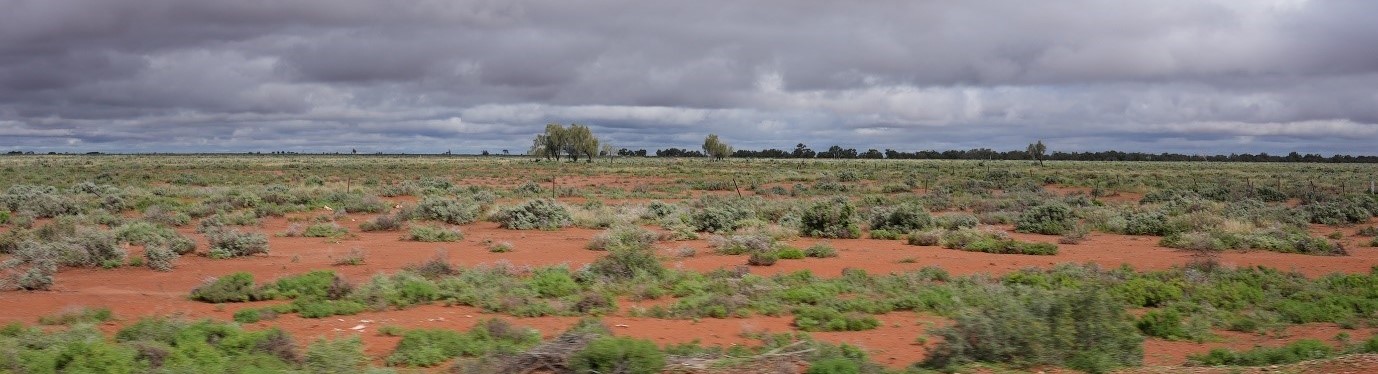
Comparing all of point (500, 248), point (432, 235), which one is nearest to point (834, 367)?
point (500, 248)

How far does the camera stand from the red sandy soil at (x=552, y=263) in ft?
33.4

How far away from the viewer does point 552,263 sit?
16.8 m

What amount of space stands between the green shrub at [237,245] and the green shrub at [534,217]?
7608 millimetres

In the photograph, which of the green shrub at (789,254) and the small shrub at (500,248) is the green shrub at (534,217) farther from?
the green shrub at (789,254)

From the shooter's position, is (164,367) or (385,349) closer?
(164,367)

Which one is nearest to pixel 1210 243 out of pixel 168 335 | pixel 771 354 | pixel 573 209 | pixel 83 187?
pixel 771 354

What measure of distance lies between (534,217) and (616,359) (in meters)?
17.7

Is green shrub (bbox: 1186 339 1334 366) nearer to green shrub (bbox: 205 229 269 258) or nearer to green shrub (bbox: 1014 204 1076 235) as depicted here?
green shrub (bbox: 1014 204 1076 235)

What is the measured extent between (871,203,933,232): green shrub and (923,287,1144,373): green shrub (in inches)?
558

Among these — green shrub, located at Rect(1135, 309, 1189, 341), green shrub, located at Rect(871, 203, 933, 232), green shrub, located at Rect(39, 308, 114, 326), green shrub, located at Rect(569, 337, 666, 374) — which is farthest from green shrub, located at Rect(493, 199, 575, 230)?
green shrub, located at Rect(569, 337, 666, 374)

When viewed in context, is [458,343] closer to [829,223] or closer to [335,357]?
[335,357]

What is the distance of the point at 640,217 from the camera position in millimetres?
26469

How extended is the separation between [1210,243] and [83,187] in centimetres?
4097

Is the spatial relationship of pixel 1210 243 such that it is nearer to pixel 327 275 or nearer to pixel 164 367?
pixel 327 275
